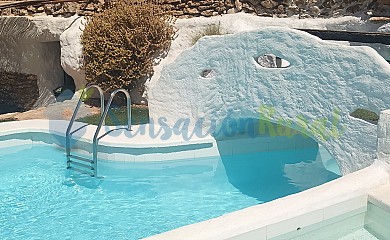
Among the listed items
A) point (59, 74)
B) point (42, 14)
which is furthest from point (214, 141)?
point (59, 74)

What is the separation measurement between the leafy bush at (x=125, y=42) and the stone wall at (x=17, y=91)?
2.83 m

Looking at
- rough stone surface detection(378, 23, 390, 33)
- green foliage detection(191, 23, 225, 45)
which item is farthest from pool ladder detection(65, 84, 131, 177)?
rough stone surface detection(378, 23, 390, 33)

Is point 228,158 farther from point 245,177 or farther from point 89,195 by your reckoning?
point 89,195

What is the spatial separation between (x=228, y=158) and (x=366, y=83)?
→ 11.2 feet

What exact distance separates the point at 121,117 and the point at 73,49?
2642mm

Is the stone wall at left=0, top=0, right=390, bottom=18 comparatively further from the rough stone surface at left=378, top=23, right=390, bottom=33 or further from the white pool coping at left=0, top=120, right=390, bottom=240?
the white pool coping at left=0, top=120, right=390, bottom=240

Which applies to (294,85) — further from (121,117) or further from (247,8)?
(247,8)

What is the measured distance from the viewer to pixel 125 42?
36.4 ft

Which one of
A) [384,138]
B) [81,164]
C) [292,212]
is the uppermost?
[384,138]

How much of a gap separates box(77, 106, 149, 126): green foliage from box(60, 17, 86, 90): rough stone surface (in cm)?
164

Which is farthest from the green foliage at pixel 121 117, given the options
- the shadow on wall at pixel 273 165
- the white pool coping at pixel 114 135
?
the shadow on wall at pixel 273 165

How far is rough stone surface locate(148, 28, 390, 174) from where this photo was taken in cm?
547

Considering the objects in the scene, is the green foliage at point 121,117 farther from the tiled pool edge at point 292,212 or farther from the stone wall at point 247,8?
the tiled pool edge at point 292,212

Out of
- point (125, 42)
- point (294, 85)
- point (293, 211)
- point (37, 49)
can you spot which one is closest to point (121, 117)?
point (125, 42)
